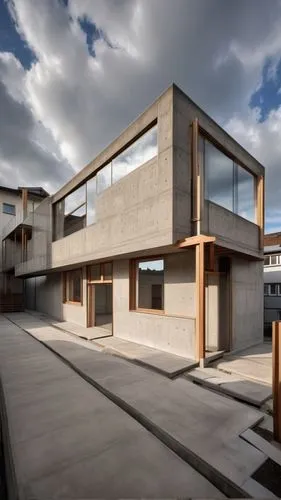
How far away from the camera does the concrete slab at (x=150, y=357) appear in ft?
16.6

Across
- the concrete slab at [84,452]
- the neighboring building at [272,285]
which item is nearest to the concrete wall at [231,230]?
the concrete slab at [84,452]

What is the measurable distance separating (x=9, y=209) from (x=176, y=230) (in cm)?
1962

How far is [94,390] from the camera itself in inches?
162

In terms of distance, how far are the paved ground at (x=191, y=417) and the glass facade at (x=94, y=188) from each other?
5117 millimetres

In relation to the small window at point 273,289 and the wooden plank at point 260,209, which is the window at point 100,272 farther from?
the small window at point 273,289

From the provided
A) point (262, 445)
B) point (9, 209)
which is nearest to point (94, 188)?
point (262, 445)

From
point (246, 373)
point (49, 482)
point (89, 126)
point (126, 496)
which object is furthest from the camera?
point (89, 126)

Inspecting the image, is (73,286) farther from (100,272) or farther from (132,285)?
(132,285)

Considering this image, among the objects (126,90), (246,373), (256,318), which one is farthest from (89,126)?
(246,373)

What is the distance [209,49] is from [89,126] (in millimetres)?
6577

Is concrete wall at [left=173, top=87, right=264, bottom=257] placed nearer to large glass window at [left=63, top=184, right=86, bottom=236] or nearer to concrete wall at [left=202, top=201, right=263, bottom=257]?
concrete wall at [left=202, top=201, right=263, bottom=257]

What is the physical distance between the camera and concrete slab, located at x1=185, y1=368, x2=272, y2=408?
3.85 meters

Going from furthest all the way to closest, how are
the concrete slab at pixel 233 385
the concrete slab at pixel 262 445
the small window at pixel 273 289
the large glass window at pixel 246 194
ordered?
the small window at pixel 273 289 < the large glass window at pixel 246 194 < the concrete slab at pixel 233 385 < the concrete slab at pixel 262 445

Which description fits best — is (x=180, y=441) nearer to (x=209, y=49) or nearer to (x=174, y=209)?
(x=174, y=209)
